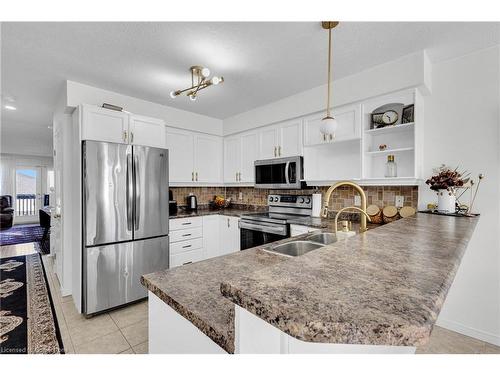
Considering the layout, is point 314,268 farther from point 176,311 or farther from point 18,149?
point 18,149

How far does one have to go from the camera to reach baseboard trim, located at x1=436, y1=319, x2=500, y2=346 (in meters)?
2.10

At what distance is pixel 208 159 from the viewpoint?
412cm

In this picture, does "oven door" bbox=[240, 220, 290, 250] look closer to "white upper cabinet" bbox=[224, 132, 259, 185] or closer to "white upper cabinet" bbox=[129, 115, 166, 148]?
"white upper cabinet" bbox=[224, 132, 259, 185]

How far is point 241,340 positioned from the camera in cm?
50

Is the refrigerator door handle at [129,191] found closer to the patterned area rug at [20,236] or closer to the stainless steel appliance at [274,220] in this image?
the stainless steel appliance at [274,220]

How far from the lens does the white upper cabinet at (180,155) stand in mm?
3650

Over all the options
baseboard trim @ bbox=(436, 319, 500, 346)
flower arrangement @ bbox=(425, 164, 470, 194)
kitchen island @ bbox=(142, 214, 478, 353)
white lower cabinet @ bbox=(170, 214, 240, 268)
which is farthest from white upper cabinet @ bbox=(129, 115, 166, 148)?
baseboard trim @ bbox=(436, 319, 500, 346)

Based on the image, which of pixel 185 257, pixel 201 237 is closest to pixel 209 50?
pixel 201 237

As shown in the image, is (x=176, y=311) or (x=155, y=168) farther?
(x=155, y=168)

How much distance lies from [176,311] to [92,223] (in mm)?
2006

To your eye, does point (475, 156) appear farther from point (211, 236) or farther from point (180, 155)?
point (180, 155)

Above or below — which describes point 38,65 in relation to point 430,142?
above

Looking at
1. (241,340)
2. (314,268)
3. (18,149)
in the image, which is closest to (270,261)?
(314,268)

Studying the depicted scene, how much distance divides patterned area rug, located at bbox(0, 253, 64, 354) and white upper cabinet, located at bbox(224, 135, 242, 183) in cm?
273
